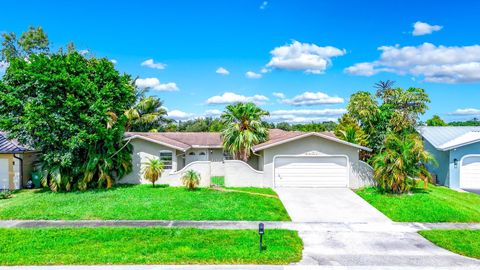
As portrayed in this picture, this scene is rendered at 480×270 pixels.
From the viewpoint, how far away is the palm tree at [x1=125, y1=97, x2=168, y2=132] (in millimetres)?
37625

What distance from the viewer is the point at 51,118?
655 inches

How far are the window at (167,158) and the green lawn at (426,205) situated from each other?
1139 cm

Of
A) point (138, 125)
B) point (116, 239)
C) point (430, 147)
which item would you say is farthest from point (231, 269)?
point (138, 125)

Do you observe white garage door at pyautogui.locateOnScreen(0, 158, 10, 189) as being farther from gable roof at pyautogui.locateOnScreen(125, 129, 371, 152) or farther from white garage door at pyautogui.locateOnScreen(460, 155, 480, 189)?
white garage door at pyautogui.locateOnScreen(460, 155, 480, 189)

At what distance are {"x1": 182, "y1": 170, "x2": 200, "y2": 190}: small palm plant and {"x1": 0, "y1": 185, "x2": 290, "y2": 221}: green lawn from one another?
1.29 feet

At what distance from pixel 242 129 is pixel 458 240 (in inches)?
554

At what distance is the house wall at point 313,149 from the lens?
19250mm

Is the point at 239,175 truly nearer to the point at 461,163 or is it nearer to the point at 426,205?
the point at 426,205

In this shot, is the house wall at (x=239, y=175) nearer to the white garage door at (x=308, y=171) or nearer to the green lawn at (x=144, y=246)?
the white garage door at (x=308, y=171)

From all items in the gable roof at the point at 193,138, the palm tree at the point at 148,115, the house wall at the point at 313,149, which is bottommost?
the house wall at the point at 313,149

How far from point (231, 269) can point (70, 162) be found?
12311 mm

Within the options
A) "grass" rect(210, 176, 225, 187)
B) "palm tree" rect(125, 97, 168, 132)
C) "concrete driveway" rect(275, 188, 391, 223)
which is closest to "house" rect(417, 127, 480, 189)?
"concrete driveway" rect(275, 188, 391, 223)

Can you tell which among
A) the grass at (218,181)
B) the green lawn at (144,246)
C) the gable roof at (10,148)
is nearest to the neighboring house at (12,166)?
the gable roof at (10,148)

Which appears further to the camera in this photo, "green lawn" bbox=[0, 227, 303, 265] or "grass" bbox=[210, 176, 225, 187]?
"grass" bbox=[210, 176, 225, 187]
